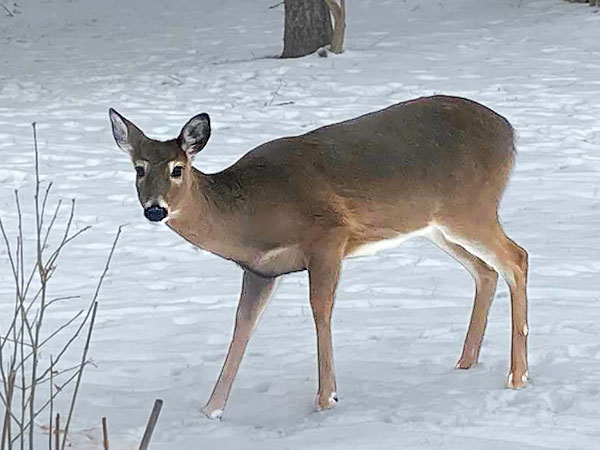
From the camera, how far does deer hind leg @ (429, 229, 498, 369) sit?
4863 mm

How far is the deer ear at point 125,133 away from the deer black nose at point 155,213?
26 centimetres

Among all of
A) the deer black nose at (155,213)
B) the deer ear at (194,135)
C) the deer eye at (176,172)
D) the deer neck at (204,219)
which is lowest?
the deer neck at (204,219)

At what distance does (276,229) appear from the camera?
14.5ft

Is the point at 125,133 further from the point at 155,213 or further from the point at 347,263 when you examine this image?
the point at 347,263

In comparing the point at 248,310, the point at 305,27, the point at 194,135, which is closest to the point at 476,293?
the point at 248,310

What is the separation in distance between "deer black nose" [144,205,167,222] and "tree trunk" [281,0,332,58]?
9.83 meters

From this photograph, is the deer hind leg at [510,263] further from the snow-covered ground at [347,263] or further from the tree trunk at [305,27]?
the tree trunk at [305,27]

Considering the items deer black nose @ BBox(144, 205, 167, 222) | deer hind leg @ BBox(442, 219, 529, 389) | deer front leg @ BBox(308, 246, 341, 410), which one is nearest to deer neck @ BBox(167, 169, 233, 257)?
deer black nose @ BBox(144, 205, 167, 222)

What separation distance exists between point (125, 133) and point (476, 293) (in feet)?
5.15

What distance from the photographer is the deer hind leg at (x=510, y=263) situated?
4.59 m

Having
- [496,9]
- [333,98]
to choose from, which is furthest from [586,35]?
[333,98]

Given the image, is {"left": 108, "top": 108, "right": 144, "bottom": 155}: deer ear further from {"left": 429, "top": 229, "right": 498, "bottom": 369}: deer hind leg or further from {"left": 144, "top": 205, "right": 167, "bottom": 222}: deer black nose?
{"left": 429, "top": 229, "right": 498, "bottom": 369}: deer hind leg

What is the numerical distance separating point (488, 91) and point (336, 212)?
7295 mm

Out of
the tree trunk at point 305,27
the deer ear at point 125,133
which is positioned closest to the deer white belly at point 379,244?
the deer ear at point 125,133
